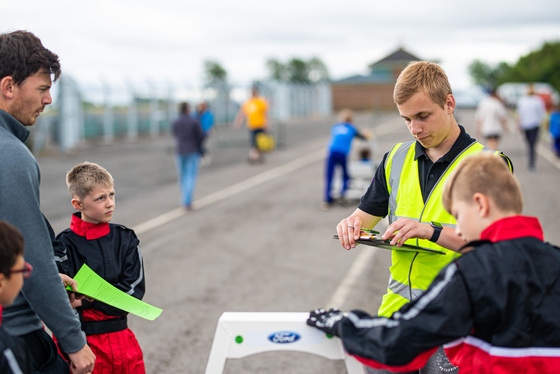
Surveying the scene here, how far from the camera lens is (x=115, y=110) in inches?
1161

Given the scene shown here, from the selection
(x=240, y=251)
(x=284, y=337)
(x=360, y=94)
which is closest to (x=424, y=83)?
(x=284, y=337)

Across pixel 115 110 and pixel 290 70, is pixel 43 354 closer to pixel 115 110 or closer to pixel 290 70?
pixel 115 110

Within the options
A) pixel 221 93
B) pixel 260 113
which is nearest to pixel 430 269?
pixel 260 113

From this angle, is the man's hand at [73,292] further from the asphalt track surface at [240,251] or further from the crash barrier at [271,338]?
the asphalt track surface at [240,251]

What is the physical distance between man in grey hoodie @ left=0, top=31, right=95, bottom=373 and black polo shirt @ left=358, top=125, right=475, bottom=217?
4.79 feet

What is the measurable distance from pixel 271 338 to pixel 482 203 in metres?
0.92

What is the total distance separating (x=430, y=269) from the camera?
263cm

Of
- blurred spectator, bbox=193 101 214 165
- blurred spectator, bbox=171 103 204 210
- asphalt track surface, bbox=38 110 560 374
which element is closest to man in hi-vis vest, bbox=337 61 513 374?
asphalt track surface, bbox=38 110 560 374

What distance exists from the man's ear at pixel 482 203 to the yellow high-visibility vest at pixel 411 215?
58 cm

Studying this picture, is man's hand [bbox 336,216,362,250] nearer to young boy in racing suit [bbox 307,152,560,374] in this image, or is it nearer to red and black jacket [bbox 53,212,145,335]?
young boy in racing suit [bbox 307,152,560,374]

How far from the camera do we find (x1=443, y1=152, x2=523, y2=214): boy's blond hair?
1938mm

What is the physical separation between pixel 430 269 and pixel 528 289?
2.50ft

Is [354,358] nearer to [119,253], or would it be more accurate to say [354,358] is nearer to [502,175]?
[502,175]

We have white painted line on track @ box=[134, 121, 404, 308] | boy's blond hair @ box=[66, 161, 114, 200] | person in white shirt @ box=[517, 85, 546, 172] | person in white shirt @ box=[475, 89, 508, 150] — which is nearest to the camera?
boy's blond hair @ box=[66, 161, 114, 200]
